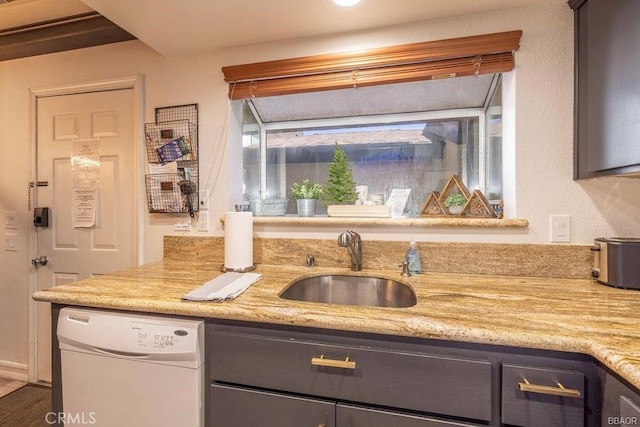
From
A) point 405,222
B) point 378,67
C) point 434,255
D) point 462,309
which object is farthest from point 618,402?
point 378,67

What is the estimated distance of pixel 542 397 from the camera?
776 mm

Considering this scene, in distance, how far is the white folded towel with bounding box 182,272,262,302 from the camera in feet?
3.47

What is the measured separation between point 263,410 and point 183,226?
118 centimetres

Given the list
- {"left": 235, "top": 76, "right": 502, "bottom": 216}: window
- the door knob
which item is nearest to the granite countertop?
{"left": 235, "top": 76, "right": 502, "bottom": 216}: window

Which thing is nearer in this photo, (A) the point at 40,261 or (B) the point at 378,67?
(B) the point at 378,67

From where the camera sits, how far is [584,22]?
1267 mm

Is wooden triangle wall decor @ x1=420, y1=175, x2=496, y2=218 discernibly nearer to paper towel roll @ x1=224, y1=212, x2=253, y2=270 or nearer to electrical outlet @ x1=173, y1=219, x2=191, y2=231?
paper towel roll @ x1=224, y1=212, x2=253, y2=270

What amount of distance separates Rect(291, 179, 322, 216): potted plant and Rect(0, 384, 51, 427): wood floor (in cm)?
184

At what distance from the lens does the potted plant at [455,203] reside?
1.52 meters

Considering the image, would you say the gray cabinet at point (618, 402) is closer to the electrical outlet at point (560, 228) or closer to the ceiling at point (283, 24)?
the electrical outlet at point (560, 228)

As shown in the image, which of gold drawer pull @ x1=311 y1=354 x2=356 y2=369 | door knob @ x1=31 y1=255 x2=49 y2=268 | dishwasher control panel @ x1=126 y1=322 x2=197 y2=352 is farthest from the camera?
door knob @ x1=31 y1=255 x2=49 y2=268

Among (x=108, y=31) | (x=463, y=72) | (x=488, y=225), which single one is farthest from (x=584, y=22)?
(x=108, y=31)

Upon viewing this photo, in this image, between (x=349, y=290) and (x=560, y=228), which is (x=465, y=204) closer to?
(x=560, y=228)

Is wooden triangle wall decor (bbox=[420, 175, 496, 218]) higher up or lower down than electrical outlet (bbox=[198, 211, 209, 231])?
higher up
